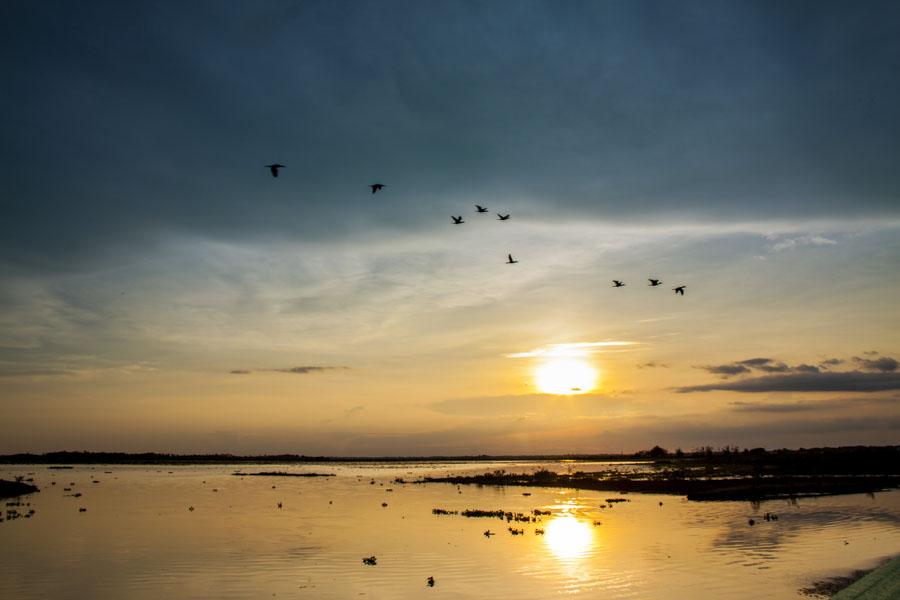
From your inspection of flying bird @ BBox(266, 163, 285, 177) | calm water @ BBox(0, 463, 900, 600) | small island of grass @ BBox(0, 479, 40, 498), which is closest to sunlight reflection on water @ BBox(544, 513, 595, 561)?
calm water @ BBox(0, 463, 900, 600)

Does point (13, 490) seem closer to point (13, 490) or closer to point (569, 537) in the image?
point (13, 490)

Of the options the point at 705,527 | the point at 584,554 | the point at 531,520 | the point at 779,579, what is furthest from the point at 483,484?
the point at 779,579

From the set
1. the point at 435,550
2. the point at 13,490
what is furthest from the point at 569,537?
the point at 13,490

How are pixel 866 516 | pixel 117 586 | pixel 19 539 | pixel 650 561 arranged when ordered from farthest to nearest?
pixel 866 516, pixel 19 539, pixel 650 561, pixel 117 586

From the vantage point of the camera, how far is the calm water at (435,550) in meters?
24.6

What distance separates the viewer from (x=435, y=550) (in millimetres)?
33094

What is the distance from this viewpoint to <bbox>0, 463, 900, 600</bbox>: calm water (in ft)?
80.7

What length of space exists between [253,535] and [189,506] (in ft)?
69.0

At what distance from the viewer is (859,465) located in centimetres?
8944

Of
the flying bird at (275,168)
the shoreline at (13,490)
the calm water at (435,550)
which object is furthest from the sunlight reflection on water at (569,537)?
the shoreline at (13,490)

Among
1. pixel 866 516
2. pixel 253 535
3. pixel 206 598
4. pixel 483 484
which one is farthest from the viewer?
pixel 483 484

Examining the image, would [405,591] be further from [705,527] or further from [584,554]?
[705,527]

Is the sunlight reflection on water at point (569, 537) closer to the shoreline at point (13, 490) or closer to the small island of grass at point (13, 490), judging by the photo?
the shoreline at point (13, 490)

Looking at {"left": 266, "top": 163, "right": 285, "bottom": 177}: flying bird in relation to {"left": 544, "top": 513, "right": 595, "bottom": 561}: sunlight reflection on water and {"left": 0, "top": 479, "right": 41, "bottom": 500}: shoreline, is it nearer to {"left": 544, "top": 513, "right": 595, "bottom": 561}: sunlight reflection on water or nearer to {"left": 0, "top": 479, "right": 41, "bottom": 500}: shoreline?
{"left": 544, "top": 513, "right": 595, "bottom": 561}: sunlight reflection on water
